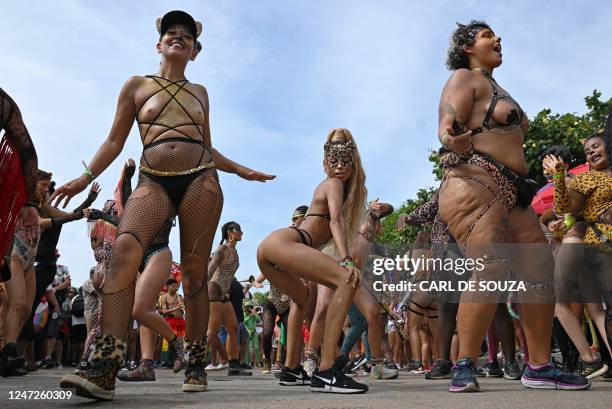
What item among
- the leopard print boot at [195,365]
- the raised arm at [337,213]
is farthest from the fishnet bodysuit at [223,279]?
the leopard print boot at [195,365]

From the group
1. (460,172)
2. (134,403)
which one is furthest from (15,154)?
(460,172)

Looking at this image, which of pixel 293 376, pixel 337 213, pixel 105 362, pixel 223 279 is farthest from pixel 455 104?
pixel 223 279

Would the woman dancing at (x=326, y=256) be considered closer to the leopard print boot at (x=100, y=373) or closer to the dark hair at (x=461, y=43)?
the dark hair at (x=461, y=43)

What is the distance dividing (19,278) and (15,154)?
11.5 feet

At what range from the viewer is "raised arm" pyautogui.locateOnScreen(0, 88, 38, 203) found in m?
3.82

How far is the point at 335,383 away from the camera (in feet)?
14.2

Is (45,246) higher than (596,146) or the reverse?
the reverse

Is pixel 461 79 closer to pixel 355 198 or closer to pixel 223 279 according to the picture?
pixel 355 198

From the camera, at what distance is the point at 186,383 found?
446cm

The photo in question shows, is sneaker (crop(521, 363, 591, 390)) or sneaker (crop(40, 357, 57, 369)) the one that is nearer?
sneaker (crop(521, 363, 591, 390))

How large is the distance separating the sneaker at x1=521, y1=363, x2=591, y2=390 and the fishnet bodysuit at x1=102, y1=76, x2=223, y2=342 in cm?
219

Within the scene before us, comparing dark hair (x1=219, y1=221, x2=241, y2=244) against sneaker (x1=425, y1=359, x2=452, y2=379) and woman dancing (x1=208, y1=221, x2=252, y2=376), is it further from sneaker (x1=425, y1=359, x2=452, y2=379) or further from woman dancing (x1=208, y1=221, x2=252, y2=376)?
sneaker (x1=425, y1=359, x2=452, y2=379)

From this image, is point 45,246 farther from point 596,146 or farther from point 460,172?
point 596,146

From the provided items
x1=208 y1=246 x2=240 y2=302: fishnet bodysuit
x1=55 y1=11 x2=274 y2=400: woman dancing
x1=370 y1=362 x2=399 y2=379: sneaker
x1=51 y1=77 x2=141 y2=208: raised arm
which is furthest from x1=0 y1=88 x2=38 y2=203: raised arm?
x1=208 y1=246 x2=240 y2=302: fishnet bodysuit
